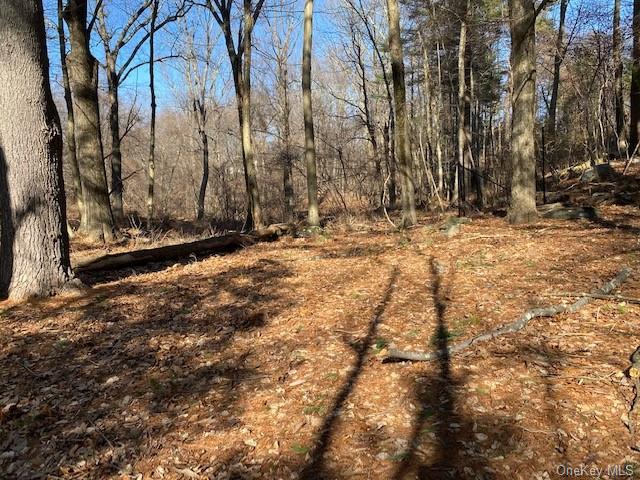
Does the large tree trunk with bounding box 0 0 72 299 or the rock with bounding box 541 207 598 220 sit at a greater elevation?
the large tree trunk with bounding box 0 0 72 299

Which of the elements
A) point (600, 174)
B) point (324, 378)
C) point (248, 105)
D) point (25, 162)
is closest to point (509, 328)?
point (324, 378)

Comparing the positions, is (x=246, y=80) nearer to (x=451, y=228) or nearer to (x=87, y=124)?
(x=87, y=124)

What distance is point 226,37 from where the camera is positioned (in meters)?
12.9

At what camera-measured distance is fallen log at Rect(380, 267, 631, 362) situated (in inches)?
149

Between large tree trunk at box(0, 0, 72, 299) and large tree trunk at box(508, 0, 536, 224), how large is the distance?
806 centimetres

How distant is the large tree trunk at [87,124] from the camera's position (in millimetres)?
9820

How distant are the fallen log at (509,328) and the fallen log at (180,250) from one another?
203 inches

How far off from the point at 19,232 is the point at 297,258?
4178 mm

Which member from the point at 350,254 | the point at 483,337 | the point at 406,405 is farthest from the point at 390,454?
the point at 350,254

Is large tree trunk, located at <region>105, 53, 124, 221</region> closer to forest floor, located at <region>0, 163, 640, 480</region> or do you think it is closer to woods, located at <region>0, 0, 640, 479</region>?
woods, located at <region>0, 0, 640, 479</region>

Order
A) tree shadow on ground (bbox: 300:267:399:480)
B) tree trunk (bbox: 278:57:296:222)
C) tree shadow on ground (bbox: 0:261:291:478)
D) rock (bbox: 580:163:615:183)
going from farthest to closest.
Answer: tree trunk (bbox: 278:57:296:222), rock (bbox: 580:163:615:183), tree shadow on ground (bbox: 0:261:291:478), tree shadow on ground (bbox: 300:267:399:480)

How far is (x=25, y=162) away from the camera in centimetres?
540

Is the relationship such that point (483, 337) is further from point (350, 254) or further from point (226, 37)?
point (226, 37)

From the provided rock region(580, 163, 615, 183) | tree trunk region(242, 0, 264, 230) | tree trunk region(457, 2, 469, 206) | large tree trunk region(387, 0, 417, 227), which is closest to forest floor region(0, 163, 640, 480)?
large tree trunk region(387, 0, 417, 227)
